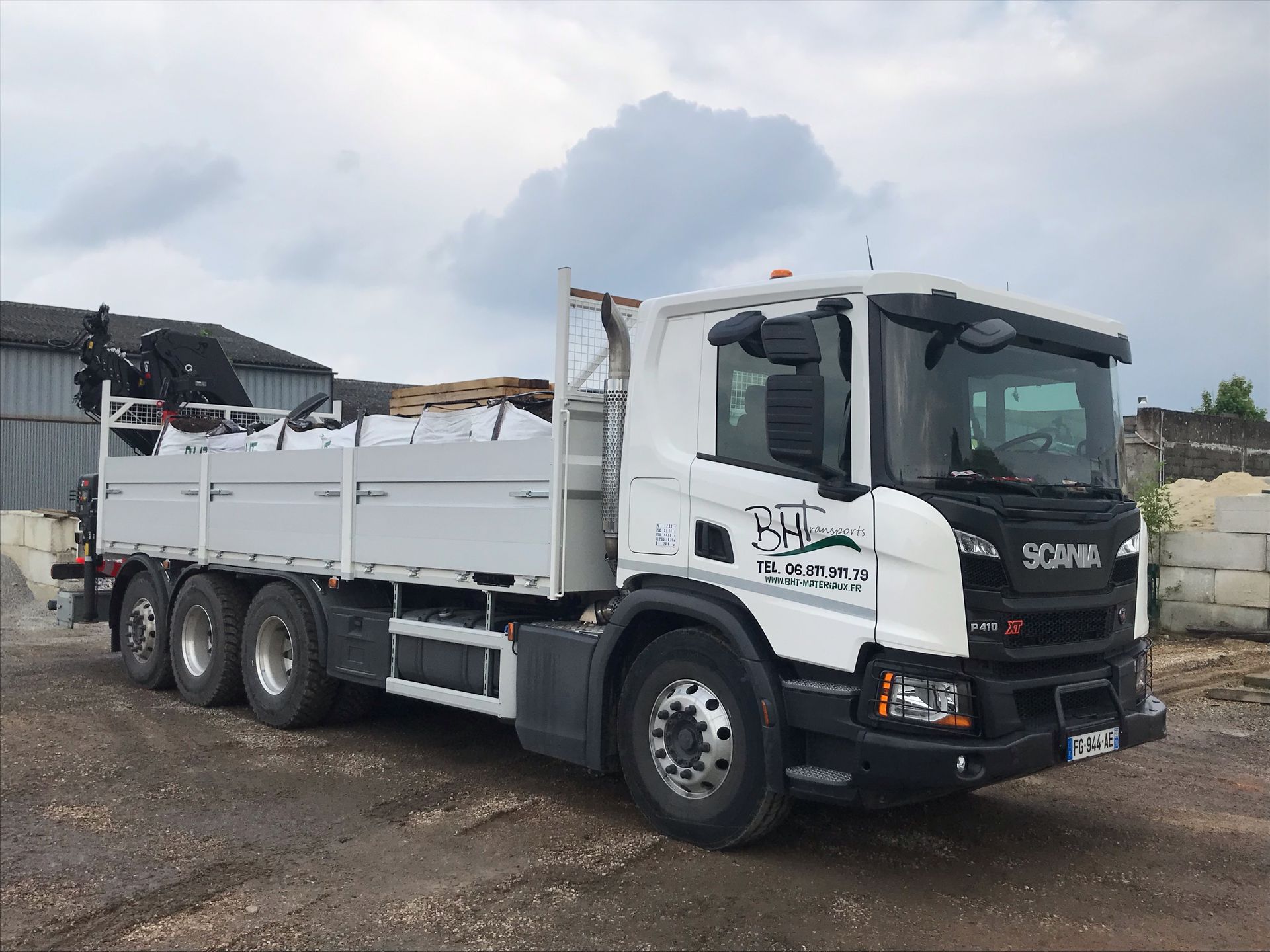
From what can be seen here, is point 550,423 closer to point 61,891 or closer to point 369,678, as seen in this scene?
point 369,678

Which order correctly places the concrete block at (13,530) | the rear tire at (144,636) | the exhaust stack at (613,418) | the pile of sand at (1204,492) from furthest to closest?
the concrete block at (13,530) < the pile of sand at (1204,492) < the rear tire at (144,636) < the exhaust stack at (613,418)

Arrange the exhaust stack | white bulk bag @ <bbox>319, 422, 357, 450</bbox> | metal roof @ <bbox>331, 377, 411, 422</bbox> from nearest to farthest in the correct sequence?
the exhaust stack, white bulk bag @ <bbox>319, 422, 357, 450</bbox>, metal roof @ <bbox>331, 377, 411, 422</bbox>

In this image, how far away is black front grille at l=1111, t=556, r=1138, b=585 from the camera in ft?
17.6

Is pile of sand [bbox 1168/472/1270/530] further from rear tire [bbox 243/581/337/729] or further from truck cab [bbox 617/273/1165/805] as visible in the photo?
rear tire [bbox 243/581/337/729]

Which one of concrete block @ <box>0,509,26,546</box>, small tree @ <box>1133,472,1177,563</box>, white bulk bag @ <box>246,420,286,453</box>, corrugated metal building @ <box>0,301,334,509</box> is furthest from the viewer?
corrugated metal building @ <box>0,301,334,509</box>

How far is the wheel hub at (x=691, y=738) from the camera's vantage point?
5.42 meters

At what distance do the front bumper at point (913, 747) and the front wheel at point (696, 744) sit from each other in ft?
0.91

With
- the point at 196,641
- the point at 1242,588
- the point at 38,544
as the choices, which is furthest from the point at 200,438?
the point at 1242,588

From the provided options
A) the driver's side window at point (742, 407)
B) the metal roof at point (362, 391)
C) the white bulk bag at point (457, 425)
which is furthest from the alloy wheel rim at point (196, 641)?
the metal roof at point (362, 391)

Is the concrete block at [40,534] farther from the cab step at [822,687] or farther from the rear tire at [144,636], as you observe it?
the cab step at [822,687]

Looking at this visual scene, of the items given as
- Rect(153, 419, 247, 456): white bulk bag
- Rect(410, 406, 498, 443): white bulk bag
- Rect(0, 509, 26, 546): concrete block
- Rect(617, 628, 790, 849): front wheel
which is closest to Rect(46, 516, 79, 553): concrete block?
Rect(0, 509, 26, 546): concrete block

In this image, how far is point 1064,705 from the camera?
505cm

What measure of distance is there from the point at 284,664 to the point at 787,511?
518 centimetres

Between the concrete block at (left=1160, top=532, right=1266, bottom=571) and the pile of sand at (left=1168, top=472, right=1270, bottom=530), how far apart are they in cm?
179
